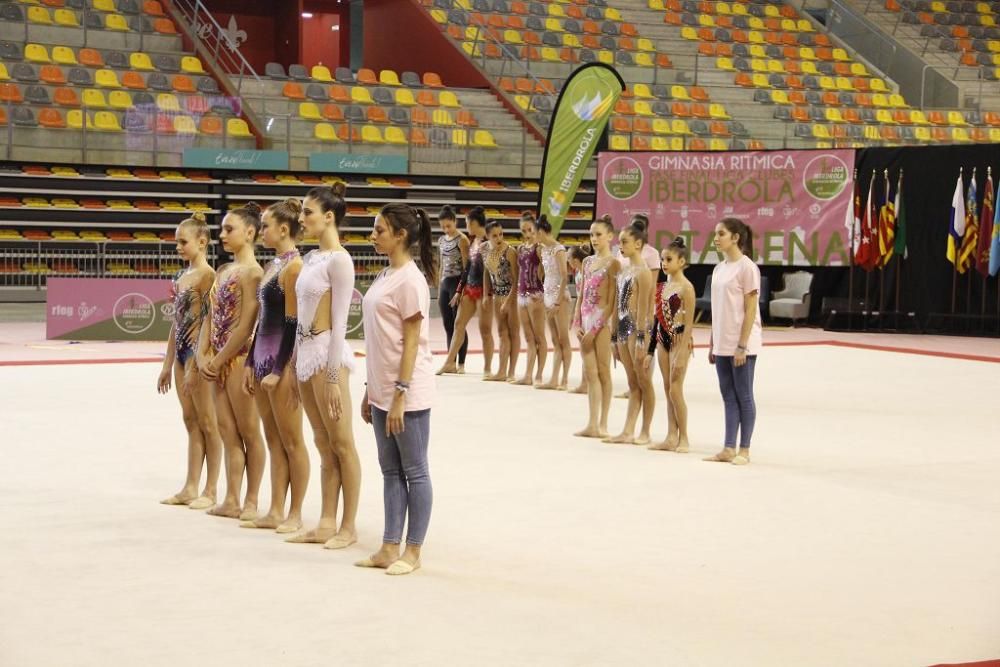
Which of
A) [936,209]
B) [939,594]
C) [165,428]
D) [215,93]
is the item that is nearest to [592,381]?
[165,428]

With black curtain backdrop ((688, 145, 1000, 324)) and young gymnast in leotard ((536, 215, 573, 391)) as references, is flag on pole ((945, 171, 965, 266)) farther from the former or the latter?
young gymnast in leotard ((536, 215, 573, 391))

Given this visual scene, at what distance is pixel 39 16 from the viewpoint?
70.3 ft

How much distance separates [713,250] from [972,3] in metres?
16.3

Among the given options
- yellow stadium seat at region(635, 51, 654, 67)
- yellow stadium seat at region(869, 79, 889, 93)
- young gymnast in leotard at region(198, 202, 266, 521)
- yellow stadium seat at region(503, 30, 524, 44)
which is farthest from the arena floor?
yellow stadium seat at region(869, 79, 889, 93)

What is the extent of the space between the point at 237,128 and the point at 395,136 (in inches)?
108

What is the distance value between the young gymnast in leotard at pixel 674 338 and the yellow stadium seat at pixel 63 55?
1499 centimetres

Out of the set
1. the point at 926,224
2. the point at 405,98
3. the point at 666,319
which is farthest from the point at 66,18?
the point at 666,319

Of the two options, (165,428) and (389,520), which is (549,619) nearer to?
(389,520)

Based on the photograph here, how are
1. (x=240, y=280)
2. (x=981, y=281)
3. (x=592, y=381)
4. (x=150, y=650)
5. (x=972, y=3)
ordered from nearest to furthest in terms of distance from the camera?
(x=150, y=650) < (x=240, y=280) < (x=592, y=381) < (x=981, y=281) < (x=972, y=3)

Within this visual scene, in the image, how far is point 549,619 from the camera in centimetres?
463

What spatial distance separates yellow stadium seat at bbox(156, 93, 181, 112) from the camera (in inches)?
→ 760

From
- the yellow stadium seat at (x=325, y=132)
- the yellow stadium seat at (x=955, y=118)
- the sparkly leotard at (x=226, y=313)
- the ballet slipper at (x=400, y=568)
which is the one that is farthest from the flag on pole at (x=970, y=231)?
the ballet slipper at (x=400, y=568)

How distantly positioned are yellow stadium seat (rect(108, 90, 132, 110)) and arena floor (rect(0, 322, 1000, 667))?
10.8m

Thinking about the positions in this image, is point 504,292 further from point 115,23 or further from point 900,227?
point 115,23
